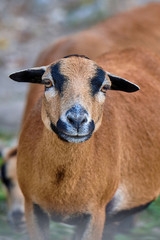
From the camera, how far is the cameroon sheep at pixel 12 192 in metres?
7.18

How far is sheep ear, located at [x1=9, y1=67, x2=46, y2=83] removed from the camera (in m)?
4.66

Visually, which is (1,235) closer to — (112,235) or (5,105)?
→ (112,235)

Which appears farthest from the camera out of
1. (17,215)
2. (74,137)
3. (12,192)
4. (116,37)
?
(116,37)

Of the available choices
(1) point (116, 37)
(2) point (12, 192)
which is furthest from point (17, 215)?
(1) point (116, 37)

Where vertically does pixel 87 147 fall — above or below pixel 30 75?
below

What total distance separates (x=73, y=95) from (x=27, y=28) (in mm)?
16060

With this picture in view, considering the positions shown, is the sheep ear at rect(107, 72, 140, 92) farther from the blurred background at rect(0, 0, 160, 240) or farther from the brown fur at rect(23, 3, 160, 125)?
the blurred background at rect(0, 0, 160, 240)

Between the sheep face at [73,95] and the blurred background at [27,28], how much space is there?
21.5 feet

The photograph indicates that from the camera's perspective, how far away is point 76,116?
13.1ft

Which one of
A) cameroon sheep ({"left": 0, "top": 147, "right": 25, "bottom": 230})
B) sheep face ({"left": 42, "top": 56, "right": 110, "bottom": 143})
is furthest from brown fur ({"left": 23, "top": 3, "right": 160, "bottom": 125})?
sheep face ({"left": 42, "top": 56, "right": 110, "bottom": 143})

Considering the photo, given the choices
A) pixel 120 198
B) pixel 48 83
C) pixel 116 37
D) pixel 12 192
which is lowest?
pixel 12 192

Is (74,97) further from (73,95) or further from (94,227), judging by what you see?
(94,227)

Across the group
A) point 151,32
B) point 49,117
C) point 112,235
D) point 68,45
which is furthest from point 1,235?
point 151,32

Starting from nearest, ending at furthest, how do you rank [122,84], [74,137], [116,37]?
1. [74,137]
2. [122,84]
3. [116,37]
